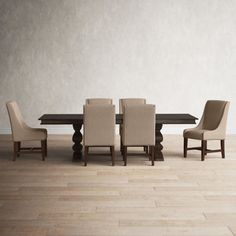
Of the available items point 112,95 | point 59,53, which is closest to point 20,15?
point 59,53

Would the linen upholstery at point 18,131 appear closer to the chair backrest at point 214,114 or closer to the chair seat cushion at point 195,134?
the chair seat cushion at point 195,134

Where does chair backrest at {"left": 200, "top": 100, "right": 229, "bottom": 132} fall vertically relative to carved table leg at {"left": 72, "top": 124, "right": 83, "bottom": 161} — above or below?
above

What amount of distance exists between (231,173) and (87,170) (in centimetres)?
176

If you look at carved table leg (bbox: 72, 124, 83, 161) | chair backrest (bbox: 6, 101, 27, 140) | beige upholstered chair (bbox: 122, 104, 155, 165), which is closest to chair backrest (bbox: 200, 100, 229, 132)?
beige upholstered chair (bbox: 122, 104, 155, 165)

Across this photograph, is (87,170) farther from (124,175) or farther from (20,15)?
(20,15)

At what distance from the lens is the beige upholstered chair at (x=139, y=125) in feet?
18.3

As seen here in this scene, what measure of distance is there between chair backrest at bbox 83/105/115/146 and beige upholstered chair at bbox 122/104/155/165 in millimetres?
181

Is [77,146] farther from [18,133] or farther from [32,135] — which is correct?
[18,133]

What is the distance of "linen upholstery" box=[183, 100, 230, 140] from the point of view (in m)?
6.11

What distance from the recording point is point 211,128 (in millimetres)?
6602

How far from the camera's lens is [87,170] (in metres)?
5.46

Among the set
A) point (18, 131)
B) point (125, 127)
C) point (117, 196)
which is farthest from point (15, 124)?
point (117, 196)

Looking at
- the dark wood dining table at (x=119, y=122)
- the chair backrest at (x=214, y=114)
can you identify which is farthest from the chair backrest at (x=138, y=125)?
the chair backrest at (x=214, y=114)

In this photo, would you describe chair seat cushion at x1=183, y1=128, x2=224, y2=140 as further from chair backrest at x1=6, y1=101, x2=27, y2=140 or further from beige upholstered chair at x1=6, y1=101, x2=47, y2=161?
chair backrest at x1=6, y1=101, x2=27, y2=140
